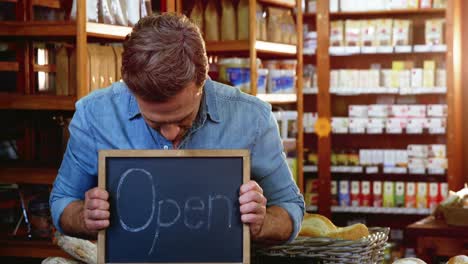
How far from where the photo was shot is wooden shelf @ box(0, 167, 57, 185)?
3795 millimetres

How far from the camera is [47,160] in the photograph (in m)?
4.21

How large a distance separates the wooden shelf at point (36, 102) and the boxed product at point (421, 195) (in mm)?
4599

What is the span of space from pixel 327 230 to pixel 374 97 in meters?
5.71

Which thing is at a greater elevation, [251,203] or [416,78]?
[416,78]

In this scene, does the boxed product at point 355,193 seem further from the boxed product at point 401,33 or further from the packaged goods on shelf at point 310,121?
the boxed product at point 401,33

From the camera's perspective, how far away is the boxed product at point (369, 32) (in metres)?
7.69

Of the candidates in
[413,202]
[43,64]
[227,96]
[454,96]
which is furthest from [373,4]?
[227,96]

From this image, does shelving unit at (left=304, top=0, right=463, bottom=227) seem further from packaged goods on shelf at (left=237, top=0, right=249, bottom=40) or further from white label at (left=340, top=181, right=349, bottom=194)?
packaged goods on shelf at (left=237, top=0, right=249, bottom=40)

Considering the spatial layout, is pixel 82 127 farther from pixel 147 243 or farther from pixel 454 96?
pixel 454 96

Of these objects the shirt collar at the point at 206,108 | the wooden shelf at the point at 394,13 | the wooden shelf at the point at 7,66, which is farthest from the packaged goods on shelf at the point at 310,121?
the shirt collar at the point at 206,108

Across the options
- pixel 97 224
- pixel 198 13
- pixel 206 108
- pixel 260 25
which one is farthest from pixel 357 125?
pixel 97 224

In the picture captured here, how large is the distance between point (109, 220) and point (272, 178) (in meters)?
0.46

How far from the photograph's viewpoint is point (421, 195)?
767 centimetres

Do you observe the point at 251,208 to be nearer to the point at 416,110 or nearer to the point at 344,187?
the point at 416,110
